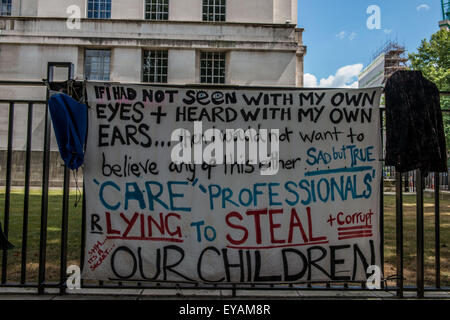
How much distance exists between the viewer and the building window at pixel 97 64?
24672 mm

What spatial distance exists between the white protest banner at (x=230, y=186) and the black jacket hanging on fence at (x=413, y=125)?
0.64 ft

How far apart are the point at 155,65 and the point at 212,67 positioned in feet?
14.1

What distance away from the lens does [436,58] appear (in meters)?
26.4

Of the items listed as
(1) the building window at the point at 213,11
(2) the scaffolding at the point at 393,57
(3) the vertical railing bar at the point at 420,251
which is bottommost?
(3) the vertical railing bar at the point at 420,251

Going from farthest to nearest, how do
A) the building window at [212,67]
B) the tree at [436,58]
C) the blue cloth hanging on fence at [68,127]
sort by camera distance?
1. the building window at [212,67]
2. the tree at [436,58]
3. the blue cloth hanging on fence at [68,127]

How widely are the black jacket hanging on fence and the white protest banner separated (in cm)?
19

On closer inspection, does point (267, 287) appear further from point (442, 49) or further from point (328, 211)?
point (442, 49)

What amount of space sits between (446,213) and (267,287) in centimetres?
1037

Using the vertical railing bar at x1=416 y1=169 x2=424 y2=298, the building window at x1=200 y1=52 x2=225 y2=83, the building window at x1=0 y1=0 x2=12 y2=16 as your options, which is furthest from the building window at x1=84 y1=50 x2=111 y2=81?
the vertical railing bar at x1=416 y1=169 x2=424 y2=298

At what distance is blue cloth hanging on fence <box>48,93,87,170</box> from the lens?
139 inches

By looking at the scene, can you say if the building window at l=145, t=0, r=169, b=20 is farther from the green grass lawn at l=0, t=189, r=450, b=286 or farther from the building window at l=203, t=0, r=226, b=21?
the green grass lawn at l=0, t=189, r=450, b=286

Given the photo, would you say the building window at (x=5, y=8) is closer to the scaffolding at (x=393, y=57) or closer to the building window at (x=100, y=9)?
the building window at (x=100, y=9)

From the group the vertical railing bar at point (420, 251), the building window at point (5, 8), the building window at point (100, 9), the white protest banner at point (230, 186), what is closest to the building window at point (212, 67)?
the building window at point (100, 9)
